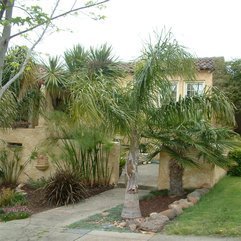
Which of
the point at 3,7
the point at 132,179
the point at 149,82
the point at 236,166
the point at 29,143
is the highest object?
the point at 3,7

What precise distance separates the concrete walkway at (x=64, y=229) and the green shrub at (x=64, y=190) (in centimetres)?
30

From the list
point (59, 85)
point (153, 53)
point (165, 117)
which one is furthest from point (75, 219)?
point (59, 85)

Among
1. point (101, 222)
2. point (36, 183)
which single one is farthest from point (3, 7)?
point (36, 183)

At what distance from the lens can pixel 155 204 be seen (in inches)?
432

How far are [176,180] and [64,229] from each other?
433 centimetres

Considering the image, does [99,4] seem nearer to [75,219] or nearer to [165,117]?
[165,117]

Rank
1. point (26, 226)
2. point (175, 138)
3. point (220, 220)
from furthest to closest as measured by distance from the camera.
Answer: point (175, 138), point (26, 226), point (220, 220)

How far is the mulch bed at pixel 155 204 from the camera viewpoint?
1019cm

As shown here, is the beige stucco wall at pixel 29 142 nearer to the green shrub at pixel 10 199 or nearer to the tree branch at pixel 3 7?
the green shrub at pixel 10 199

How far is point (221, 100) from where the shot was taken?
956 cm

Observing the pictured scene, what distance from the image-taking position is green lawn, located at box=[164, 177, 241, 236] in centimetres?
758

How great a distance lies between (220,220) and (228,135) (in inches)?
154

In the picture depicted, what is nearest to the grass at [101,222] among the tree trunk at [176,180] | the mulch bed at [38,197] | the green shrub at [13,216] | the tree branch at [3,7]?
the green shrub at [13,216]

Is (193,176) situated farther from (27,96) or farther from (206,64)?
(206,64)
